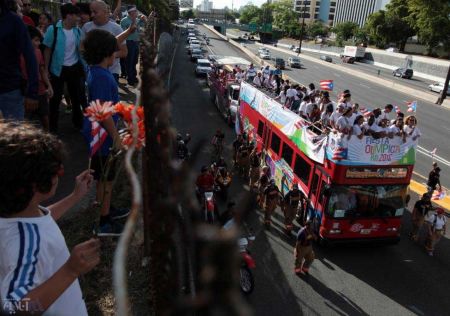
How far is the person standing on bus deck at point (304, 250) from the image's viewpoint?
8.55 m

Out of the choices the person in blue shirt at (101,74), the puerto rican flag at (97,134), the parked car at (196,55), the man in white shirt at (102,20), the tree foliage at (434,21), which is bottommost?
the parked car at (196,55)

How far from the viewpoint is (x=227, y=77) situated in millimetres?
24422

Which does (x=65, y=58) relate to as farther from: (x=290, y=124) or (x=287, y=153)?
(x=287, y=153)

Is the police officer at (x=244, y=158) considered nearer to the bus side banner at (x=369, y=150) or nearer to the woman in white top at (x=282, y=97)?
the woman in white top at (x=282, y=97)

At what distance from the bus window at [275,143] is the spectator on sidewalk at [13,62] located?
28.1 feet

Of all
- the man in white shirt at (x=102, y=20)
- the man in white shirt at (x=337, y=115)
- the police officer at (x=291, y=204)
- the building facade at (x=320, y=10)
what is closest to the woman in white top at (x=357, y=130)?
the man in white shirt at (x=337, y=115)

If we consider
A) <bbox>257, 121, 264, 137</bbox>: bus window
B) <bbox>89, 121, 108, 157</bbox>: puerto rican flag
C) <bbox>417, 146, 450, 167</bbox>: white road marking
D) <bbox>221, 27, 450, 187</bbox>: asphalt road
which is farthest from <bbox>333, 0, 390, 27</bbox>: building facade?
<bbox>89, 121, 108, 157</bbox>: puerto rican flag

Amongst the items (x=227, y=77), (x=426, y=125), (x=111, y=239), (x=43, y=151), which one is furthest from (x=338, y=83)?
(x=43, y=151)

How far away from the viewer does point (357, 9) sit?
152500 millimetres

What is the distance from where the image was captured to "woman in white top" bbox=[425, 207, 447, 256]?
32.6ft

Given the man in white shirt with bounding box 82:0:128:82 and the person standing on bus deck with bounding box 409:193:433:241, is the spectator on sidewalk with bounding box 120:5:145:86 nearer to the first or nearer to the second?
the man in white shirt with bounding box 82:0:128:82

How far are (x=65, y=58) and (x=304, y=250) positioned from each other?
267 inches

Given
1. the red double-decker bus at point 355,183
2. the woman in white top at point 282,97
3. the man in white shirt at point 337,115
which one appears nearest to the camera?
the red double-decker bus at point 355,183

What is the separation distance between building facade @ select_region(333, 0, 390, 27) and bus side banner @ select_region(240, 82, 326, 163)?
5731 inches
